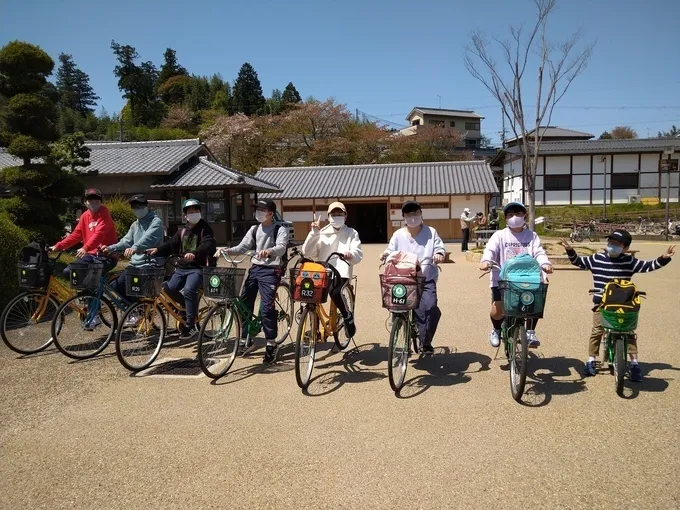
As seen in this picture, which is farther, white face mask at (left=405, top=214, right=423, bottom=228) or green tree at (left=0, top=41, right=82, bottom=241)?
green tree at (left=0, top=41, right=82, bottom=241)

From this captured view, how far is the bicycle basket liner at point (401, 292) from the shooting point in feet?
14.9

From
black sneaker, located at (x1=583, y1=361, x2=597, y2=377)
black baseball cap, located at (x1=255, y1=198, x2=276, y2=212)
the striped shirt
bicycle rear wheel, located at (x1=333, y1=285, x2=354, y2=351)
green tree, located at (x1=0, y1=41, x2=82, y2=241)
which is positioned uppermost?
green tree, located at (x1=0, y1=41, x2=82, y2=241)

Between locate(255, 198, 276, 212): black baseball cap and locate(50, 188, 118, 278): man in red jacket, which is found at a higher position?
locate(255, 198, 276, 212): black baseball cap

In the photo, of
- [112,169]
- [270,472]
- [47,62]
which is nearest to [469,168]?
[112,169]

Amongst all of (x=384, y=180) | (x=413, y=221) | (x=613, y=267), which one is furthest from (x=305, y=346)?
(x=384, y=180)

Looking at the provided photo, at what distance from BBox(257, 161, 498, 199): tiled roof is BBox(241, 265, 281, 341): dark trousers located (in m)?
22.6

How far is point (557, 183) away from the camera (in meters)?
34.9

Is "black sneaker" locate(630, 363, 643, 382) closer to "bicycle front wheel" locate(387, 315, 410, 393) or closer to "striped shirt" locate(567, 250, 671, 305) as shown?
"striped shirt" locate(567, 250, 671, 305)

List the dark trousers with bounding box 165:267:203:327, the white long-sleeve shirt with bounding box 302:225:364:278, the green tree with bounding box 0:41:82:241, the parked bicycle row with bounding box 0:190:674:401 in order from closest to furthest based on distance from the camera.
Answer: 1. the parked bicycle row with bounding box 0:190:674:401
2. the white long-sleeve shirt with bounding box 302:225:364:278
3. the dark trousers with bounding box 165:267:203:327
4. the green tree with bounding box 0:41:82:241

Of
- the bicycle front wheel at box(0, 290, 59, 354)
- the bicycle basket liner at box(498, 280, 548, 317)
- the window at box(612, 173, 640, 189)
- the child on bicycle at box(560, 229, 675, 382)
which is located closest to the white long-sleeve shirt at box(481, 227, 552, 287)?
the child on bicycle at box(560, 229, 675, 382)

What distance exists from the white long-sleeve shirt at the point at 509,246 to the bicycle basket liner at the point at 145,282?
10.8ft

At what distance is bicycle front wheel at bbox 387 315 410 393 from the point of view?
14.9ft

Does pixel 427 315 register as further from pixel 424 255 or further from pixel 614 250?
pixel 614 250

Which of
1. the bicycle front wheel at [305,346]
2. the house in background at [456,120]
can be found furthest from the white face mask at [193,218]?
the house in background at [456,120]
